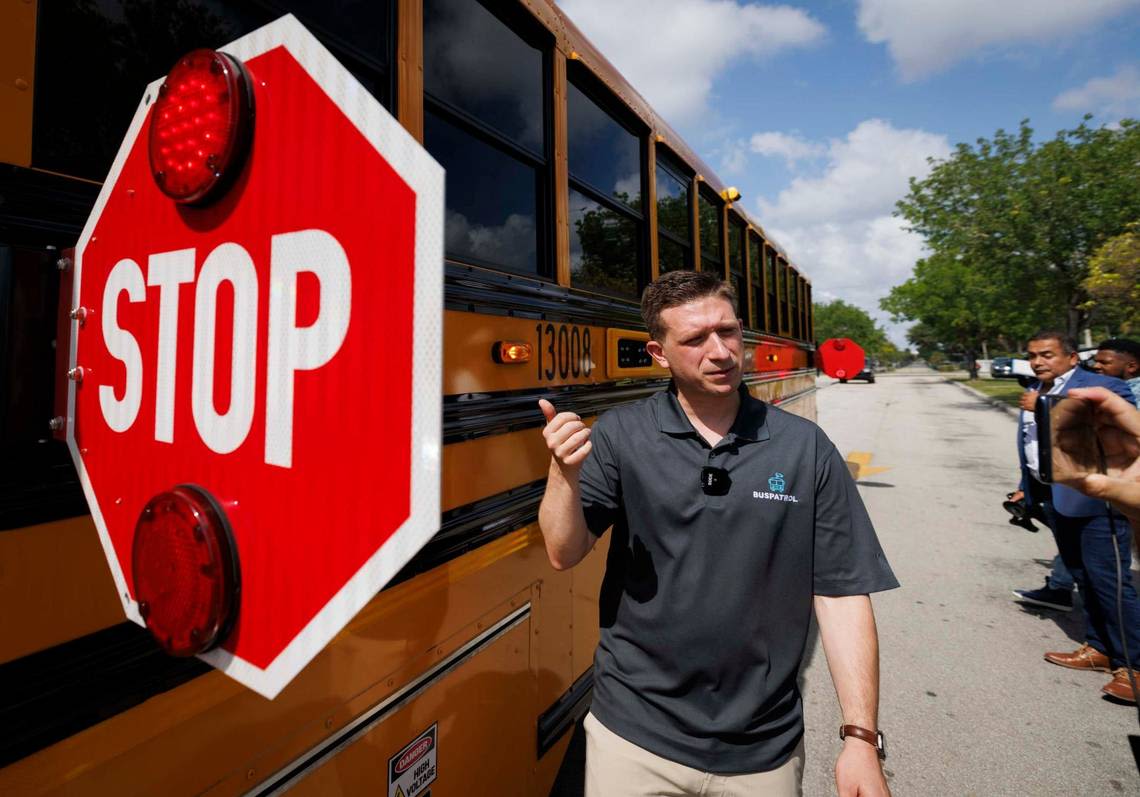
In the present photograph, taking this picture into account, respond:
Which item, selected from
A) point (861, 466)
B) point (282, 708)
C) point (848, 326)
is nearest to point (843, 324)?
point (848, 326)

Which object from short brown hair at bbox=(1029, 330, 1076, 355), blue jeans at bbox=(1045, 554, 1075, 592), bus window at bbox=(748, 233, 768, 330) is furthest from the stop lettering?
blue jeans at bbox=(1045, 554, 1075, 592)

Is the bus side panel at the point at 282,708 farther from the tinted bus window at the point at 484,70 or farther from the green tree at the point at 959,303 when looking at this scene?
the green tree at the point at 959,303

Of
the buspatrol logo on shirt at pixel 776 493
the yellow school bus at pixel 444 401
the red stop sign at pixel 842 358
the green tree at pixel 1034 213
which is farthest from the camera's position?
the green tree at pixel 1034 213

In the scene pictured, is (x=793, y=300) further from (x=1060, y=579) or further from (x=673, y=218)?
(x=673, y=218)

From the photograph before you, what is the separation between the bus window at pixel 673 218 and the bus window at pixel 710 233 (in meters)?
0.27

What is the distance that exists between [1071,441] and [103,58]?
1929 millimetres

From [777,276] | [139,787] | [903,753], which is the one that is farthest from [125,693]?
[777,276]

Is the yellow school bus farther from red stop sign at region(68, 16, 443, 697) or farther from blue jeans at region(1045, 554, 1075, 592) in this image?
blue jeans at region(1045, 554, 1075, 592)

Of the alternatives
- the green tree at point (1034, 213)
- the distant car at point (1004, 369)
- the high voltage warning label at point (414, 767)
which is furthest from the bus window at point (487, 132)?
the green tree at point (1034, 213)

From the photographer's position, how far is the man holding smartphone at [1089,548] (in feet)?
10.3

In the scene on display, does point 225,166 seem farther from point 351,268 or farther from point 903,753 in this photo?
point 903,753

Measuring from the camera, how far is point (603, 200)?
101 inches

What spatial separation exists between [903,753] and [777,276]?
4.59 meters

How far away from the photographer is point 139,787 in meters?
0.97
